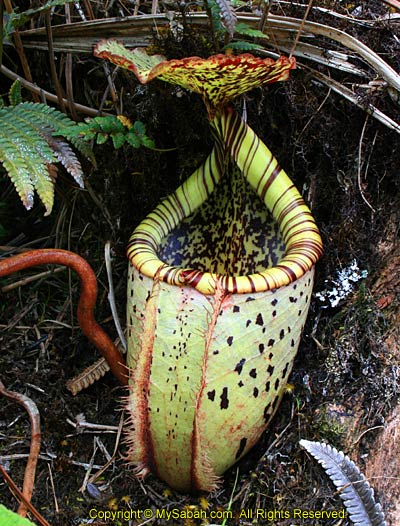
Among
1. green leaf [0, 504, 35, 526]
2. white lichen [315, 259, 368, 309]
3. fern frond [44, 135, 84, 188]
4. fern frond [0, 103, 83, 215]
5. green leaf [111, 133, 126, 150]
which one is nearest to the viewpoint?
green leaf [0, 504, 35, 526]

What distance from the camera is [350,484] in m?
1.56

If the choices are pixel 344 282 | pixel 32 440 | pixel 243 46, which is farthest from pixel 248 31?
pixel 32 440

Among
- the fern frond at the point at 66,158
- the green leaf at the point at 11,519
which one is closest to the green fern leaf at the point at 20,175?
the fern frond at the point at 66,158

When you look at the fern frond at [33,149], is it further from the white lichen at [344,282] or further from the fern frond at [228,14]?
the white lichen at [344,282]

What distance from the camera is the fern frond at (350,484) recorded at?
1.50 m

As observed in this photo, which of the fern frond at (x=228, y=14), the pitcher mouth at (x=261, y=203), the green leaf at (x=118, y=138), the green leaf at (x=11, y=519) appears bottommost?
the green leaf at (x=11, y=519)

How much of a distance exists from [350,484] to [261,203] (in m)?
0.92

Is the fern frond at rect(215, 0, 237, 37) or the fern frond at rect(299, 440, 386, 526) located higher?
the fern frond at rect(215, 0, 237, 37)

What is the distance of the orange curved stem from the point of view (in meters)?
1.71

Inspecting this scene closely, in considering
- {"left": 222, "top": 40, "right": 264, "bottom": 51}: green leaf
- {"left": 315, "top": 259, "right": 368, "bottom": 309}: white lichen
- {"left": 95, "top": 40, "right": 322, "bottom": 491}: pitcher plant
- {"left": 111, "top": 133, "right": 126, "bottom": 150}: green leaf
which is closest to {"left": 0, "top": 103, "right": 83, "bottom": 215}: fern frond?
{"left": 111, "top": 133, "right": 126, "bottom": 150}: green leaf

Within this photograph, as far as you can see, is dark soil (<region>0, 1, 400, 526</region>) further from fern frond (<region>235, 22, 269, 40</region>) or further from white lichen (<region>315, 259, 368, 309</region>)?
fern frond (<region>235, 22, 269, 40</region>)

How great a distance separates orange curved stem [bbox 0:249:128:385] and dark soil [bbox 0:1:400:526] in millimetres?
188

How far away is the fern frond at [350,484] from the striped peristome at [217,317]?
10.7 inches

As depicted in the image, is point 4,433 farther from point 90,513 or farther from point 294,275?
point 294,275
